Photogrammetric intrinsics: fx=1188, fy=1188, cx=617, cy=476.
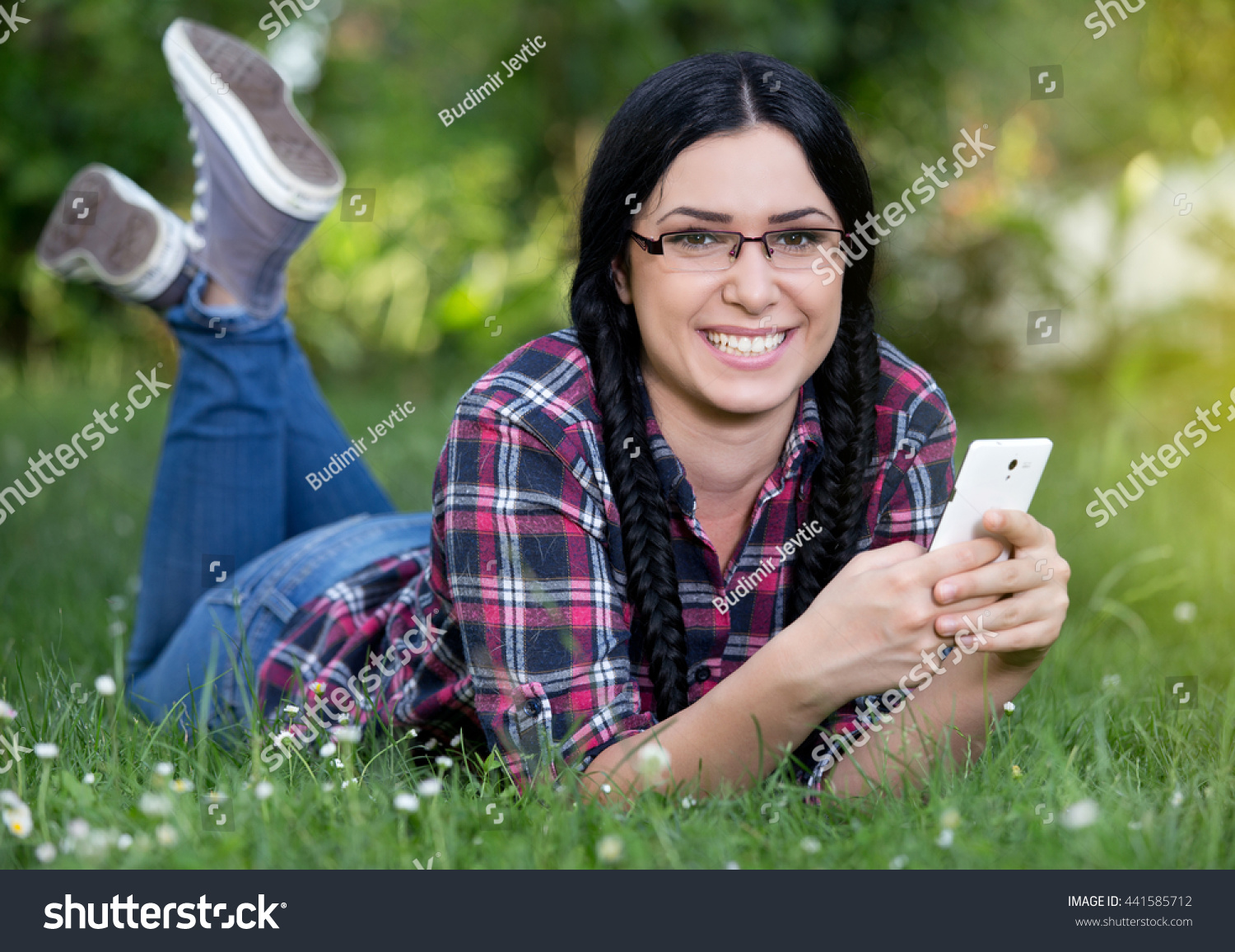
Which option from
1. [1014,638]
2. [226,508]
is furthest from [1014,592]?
[226,508]

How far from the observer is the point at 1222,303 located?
18.2 feet

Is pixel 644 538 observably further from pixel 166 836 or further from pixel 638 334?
pixel 166 836

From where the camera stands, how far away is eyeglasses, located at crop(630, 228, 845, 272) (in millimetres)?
1844

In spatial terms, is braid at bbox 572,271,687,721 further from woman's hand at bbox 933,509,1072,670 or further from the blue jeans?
the blue jeans

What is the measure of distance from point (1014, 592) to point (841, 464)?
16.5 inches

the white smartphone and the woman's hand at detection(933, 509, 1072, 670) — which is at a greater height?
the white smartphone

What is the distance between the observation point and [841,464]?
6.61 ft

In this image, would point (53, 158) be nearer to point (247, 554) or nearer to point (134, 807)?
point (247, 554)

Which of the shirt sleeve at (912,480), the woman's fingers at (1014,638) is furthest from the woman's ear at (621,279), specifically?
the woman's fingers at (1014,638)

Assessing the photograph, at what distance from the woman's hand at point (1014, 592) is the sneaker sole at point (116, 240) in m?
1.96

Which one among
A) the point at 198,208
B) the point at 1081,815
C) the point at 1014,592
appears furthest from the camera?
the point at 198,208

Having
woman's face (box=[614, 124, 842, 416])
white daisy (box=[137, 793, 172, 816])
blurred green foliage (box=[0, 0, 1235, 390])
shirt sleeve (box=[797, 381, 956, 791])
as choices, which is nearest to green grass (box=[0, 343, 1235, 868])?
white daisy (box=[137, 793, 172, 816])

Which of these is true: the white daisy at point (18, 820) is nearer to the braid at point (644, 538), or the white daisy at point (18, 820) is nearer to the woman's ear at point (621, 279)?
the braid at point (644, 538)
